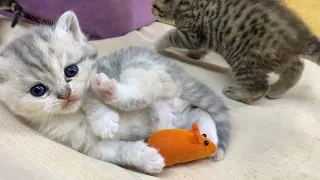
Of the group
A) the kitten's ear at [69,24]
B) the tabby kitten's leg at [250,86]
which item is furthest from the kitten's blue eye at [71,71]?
the tabby kitten's leg at [250,86]

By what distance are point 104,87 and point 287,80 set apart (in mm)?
1075

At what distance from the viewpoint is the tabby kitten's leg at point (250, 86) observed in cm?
176

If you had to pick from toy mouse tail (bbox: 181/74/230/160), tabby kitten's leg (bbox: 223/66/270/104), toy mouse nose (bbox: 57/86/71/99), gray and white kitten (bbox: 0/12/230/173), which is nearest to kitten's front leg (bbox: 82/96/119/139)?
gray and white kitten (bbox: 0/12/230/173)

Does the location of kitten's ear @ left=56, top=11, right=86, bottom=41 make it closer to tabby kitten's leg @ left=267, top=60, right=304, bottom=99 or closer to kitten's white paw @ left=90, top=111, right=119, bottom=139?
kitten's white paw @ left=90, top=111, right=119, bottom=139

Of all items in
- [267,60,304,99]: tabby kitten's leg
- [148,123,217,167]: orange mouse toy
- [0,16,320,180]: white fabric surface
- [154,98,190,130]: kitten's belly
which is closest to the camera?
[0,16,320,180]: white fabric surface

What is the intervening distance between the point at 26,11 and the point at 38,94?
55.9 inches

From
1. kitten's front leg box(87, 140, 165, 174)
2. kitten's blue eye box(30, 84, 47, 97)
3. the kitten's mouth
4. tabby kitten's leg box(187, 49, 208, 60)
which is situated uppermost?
kitten's blue eye box(30, 84, 47, 97)

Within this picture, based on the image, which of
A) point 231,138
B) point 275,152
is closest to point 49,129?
point 231,138

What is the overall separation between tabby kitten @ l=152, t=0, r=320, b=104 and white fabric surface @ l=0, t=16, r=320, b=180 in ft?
0.30

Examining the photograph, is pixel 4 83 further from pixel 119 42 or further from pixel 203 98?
pixel 119 42

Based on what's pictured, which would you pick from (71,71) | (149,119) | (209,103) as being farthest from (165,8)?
(71,71)

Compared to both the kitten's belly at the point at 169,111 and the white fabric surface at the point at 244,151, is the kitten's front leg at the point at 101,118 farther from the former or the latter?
the kitten's belly at the point at 169,111

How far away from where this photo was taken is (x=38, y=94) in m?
1.08

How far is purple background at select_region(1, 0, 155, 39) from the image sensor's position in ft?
7.46
